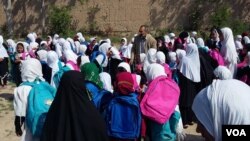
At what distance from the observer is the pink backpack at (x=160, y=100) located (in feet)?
13.2

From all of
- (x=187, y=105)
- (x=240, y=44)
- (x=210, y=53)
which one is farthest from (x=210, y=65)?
(x=240, y=44)

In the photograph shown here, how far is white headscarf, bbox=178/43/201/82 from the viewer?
20.3ft

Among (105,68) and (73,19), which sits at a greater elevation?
(73,19)

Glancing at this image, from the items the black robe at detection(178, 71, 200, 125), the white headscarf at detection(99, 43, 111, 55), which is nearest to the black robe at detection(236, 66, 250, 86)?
the black robe at detection(178, 71, 200, 125)

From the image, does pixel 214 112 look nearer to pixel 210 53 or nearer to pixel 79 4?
pixel 210 53

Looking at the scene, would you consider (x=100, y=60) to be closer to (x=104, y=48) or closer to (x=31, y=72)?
(x=104, y=48)

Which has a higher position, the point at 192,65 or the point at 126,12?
the point at 126,12

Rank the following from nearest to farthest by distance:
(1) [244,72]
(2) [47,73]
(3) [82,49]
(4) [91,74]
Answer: (4) [91,74] < (1) [244,72] < (2) [47,73] < (3) [82,49]

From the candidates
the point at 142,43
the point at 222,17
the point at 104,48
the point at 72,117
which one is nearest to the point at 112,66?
the point at 104,48

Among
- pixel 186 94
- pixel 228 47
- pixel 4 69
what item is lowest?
pixel 186 94

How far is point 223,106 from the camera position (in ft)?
8.19

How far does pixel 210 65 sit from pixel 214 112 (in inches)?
158

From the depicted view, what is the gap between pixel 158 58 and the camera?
613 cm

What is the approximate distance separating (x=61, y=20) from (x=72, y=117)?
663 inches
